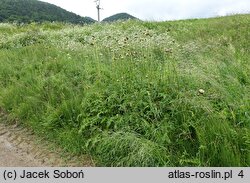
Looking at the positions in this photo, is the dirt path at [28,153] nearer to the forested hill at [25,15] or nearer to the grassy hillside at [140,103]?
the grassy hillside at [140,103]

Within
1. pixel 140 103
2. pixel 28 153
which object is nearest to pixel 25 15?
pixel 28 153

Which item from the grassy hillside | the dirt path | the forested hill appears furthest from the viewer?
the forested hill

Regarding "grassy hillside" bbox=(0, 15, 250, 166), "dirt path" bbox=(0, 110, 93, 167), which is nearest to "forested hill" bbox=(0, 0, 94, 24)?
"grassy hillside" bbox=(0, 15, 250, 166)

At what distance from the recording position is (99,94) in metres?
6.24

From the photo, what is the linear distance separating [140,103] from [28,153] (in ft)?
6.09

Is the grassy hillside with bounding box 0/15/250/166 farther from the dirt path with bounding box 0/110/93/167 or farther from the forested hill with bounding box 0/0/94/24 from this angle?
the forested hill with bounding box 0/0/94/24

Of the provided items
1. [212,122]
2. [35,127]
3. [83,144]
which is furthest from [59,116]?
[212,122]

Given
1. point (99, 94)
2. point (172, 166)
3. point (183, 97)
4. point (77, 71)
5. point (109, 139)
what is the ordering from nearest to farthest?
point (172, 166)
point (109, 139)
point (183, 97)
point (99, 94)
point (77, 71)

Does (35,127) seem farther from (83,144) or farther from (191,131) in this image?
(191,131)

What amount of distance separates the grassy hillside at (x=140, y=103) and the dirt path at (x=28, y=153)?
0.17 metres

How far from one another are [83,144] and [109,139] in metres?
0.51

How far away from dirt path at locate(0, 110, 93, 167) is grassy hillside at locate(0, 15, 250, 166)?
0.55 feet

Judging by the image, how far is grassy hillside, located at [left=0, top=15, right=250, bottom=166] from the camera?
474cm

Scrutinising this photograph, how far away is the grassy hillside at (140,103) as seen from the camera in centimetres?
474
